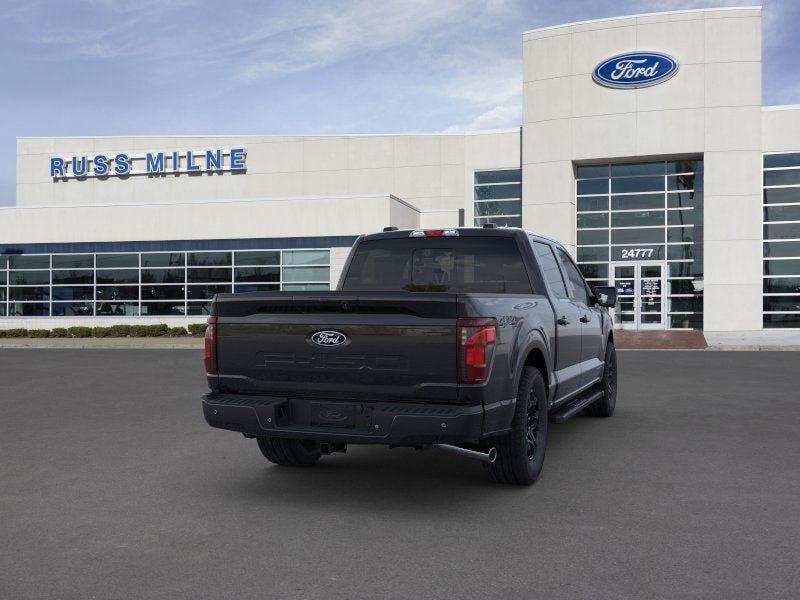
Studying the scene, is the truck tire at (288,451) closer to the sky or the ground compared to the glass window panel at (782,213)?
closer to the ground

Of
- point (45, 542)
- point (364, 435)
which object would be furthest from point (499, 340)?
point (45, 542)

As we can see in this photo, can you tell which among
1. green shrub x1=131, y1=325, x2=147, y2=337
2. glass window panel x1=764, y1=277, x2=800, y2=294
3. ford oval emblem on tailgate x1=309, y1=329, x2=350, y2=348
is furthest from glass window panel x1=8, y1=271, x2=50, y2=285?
ford oval emblem on tailgate x1=309, y1=329, x2=350, y2=348

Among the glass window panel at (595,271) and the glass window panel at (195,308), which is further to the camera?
the glass window panel at (195,308)

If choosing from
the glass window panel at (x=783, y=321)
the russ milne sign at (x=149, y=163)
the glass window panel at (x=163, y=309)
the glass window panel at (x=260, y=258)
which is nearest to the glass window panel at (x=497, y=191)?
the glass window panel at (x=260, y=258)

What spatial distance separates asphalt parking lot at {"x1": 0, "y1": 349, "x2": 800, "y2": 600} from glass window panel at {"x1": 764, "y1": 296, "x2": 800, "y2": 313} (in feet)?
70.2

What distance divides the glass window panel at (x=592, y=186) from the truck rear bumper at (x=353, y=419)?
27.1m

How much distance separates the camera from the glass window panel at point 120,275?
33.5 m

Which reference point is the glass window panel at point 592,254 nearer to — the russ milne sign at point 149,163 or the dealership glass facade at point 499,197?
the dealership glass facade at point 499,197

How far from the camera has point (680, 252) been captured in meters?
30.1

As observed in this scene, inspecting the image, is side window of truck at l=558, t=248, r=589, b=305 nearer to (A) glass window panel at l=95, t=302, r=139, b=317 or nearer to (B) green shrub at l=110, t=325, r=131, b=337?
(B) green shrub at l=110, t=325, r=131, b=337

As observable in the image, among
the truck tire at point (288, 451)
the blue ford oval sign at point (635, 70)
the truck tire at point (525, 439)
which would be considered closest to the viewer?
the truck tire at point (525, 439)

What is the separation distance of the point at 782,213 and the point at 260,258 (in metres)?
20.2

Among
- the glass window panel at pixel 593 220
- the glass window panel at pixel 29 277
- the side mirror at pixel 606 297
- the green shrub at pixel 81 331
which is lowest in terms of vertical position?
the green shrub at pixel 81 331

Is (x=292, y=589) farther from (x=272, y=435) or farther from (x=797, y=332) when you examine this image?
(x=797, y=332)
